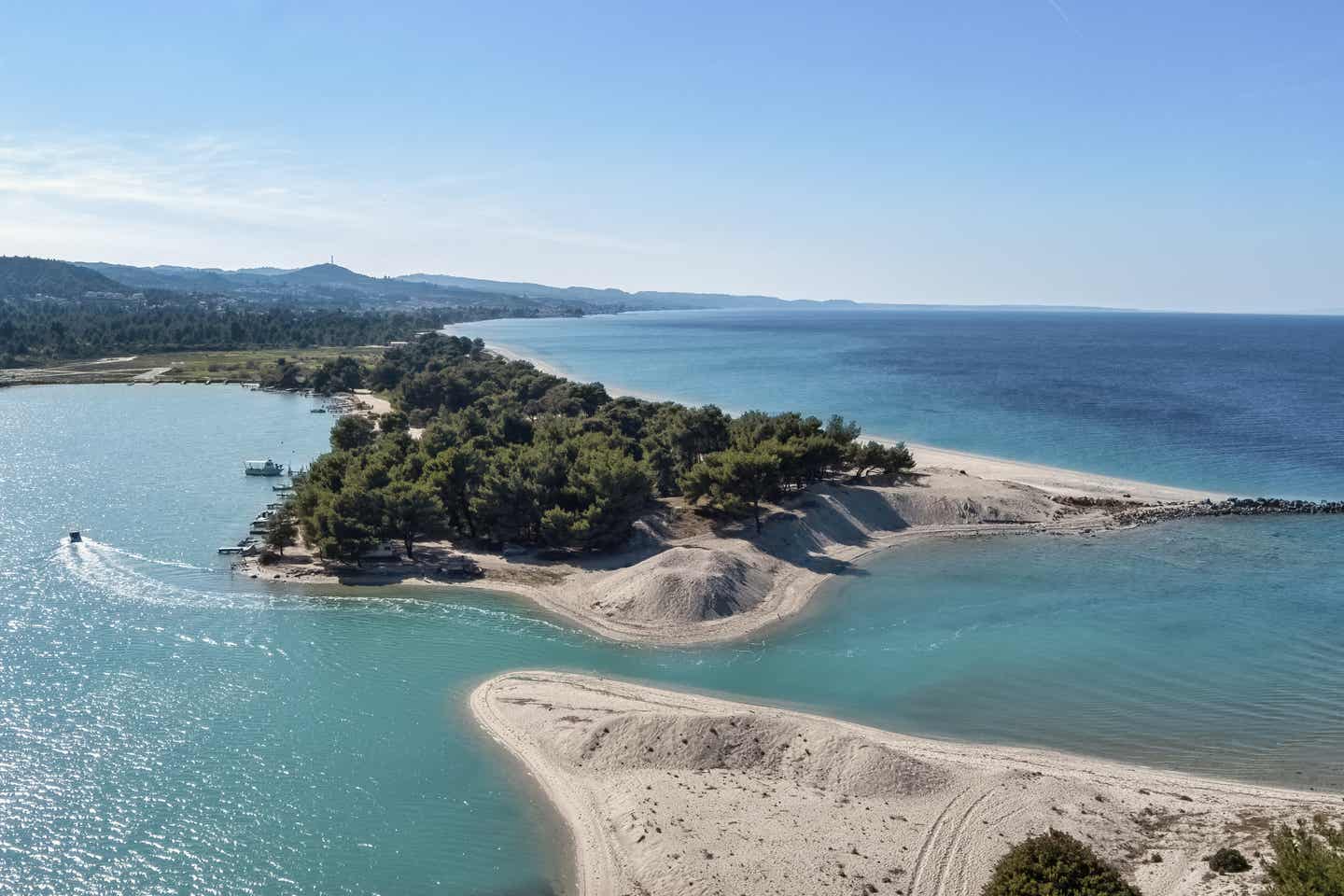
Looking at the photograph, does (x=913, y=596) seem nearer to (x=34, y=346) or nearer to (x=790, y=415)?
(x=790, y=415)

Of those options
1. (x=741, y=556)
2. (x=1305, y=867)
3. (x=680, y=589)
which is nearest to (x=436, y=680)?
(x=680, y=589)

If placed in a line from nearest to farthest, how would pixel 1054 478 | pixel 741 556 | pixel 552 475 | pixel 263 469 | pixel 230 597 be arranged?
pixel 230 597, pixel 741 556, pixel 552 475, pixel 263 469, pixel 1054 478

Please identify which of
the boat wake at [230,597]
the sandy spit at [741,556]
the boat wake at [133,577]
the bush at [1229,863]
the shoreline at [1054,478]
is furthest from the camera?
the shoreline at [1054,478]

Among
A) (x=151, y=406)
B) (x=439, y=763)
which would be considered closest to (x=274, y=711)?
(x=439, y=763)

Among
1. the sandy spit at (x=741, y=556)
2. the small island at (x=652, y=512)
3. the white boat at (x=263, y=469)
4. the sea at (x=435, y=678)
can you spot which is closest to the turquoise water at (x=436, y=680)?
the sea at (x=435, y=678)

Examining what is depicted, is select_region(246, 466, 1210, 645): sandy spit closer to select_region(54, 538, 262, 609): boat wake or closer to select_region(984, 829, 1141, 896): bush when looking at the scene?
select_region(54, 538, 262, 609): boat wake

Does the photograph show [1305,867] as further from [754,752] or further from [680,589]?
[680,589]

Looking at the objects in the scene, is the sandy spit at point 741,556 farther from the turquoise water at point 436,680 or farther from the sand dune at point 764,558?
the turquoise water at point 436,680
